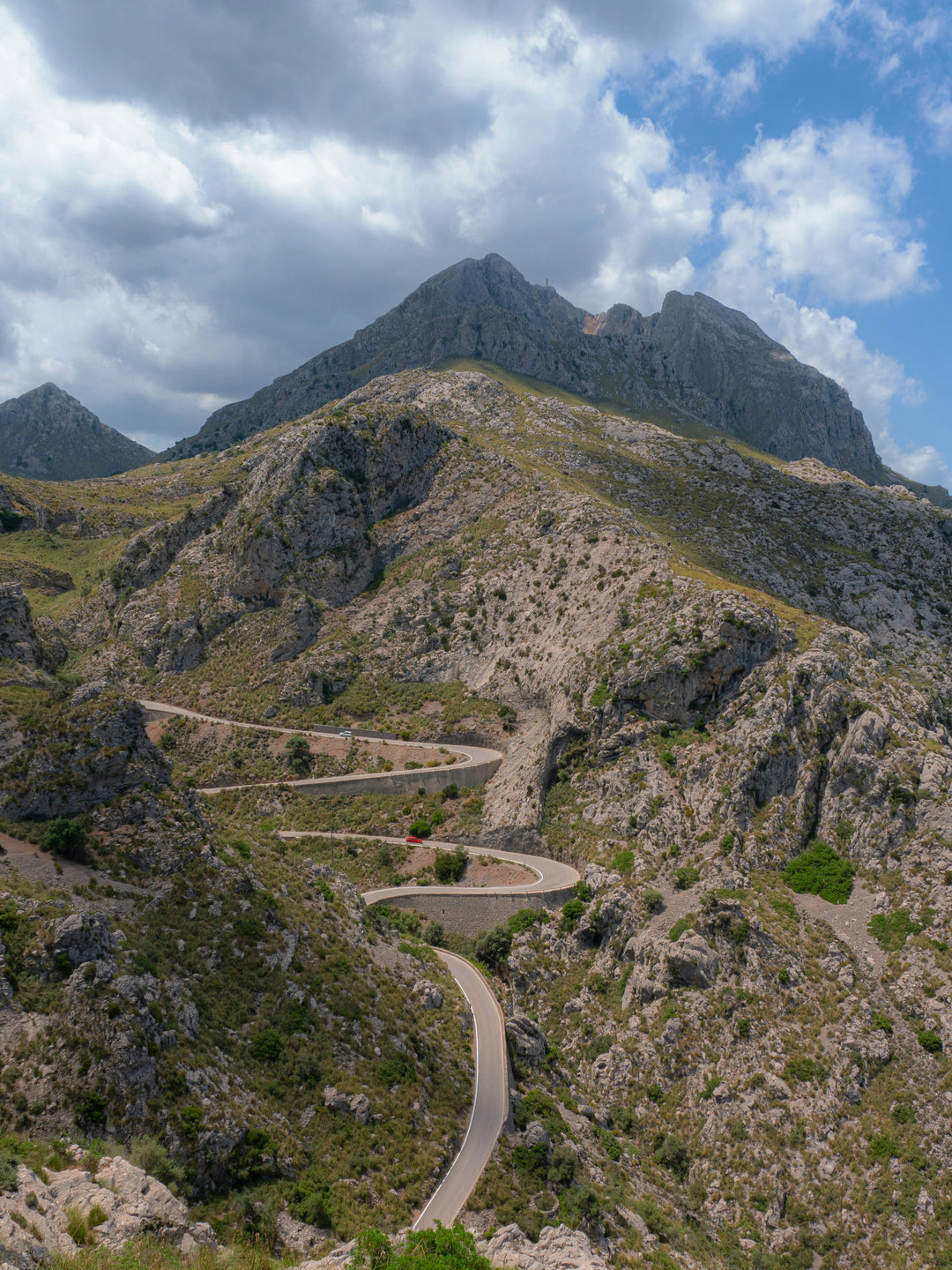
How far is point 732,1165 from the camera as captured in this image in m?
32.8

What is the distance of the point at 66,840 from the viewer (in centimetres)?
2930

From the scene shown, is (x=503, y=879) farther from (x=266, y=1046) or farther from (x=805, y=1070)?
(x=266, y=1046)

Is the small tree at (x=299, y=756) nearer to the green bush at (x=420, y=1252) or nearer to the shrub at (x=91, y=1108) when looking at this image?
the shrub at (x=91, y=1108)

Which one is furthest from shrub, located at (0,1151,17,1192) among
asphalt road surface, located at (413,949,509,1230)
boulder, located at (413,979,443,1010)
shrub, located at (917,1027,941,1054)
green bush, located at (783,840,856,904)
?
green bush, located at (783,840,856,904)

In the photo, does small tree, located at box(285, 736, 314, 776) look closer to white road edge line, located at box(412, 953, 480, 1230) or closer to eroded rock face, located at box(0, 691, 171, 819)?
eroded rock face, located at box(0, 691, 171, 819)

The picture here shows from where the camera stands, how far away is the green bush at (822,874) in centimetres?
4399

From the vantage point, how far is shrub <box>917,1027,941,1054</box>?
3462cm

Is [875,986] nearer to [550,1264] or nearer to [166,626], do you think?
[550,1264]

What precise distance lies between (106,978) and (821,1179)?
35046 millimetres

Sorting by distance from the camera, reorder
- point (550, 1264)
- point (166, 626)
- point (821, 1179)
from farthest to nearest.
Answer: point (166, 626), point (821, 1179), point (550, 1264)

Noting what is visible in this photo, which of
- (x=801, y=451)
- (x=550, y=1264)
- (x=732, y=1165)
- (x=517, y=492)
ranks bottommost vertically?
(x=732, y=1165)

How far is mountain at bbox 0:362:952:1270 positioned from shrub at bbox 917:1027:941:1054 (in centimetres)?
11

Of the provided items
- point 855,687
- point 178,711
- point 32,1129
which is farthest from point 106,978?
point 178,711

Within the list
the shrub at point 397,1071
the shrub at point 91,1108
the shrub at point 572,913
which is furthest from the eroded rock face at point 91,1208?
the shrub at point 572,913
